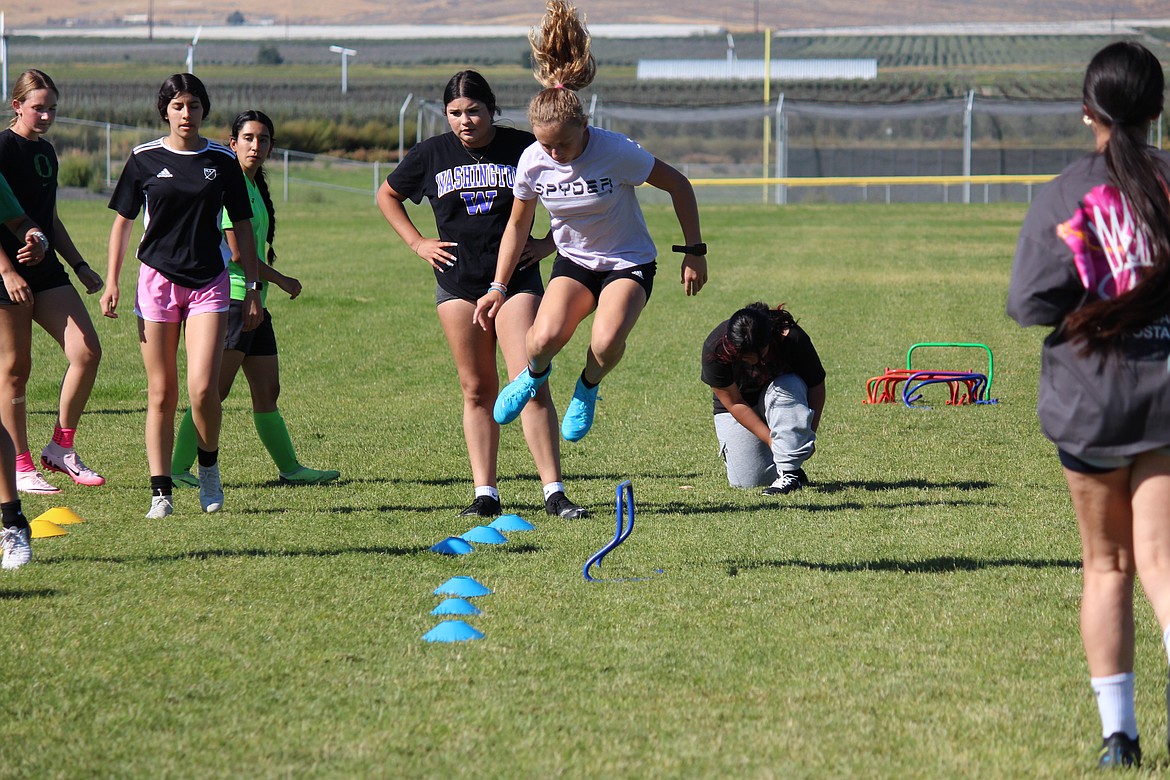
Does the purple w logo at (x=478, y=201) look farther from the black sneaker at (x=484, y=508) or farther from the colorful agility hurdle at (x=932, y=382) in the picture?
the colorful agility hurdle at (x=932, y=382)

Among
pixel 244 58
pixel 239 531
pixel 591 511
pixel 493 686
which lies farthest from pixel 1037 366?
pixel 244 58

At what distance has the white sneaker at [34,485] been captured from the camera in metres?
7.46

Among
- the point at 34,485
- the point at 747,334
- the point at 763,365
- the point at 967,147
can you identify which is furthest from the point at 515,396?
the point at 967,147

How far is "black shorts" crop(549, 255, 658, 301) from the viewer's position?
6.30m

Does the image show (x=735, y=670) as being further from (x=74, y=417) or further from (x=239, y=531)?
(x=74, y=417)

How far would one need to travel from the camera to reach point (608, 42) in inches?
4461

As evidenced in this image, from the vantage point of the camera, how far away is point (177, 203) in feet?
21.6

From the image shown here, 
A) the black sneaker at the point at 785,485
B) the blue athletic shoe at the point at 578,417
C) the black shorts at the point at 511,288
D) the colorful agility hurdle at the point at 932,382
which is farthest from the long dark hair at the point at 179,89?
the colorful agility hurdle at the point at 932,382

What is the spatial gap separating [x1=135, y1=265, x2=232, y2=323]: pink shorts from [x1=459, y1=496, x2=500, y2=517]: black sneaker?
153 cm

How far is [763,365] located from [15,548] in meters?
3.99

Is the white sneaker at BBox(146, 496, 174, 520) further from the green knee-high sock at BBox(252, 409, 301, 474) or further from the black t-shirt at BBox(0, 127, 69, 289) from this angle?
the black t-shirt at BBox(0, 127, 69, 289)

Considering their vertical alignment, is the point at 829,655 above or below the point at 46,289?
below

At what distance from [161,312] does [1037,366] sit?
852 cm

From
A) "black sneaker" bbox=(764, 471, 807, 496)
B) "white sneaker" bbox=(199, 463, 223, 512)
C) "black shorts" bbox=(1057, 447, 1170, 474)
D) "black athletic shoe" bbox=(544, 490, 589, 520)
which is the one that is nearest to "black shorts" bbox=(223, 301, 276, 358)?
"white sneaker" bbox=(199, 463, 223, 512)
